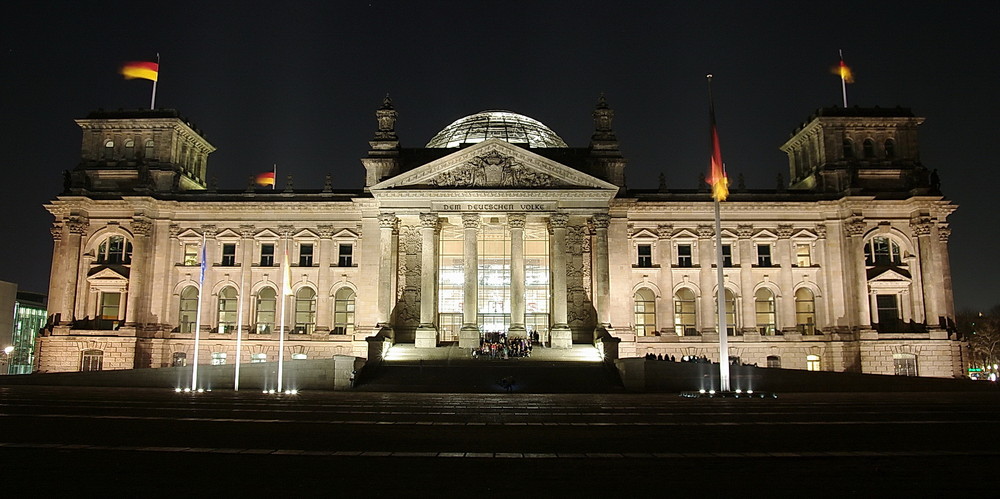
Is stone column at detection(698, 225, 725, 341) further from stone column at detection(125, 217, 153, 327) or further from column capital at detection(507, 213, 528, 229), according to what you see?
stone column at detection(125, 217, 153, 327)

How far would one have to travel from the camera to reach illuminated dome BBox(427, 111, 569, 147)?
7119 centimetres

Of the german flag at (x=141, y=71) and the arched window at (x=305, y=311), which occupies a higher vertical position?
the german flag at (x=141, y=71)

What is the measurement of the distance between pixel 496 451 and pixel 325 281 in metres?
52.5

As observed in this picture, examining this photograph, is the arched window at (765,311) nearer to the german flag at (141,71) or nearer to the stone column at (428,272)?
the stone column at (428,272)

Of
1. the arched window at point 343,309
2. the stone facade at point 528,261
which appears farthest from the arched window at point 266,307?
the arched window at point 343,309

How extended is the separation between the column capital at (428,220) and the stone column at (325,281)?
37.7 feet

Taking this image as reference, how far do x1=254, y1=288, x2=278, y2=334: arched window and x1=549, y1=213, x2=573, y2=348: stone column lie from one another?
25066mm

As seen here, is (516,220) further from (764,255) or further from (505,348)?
(764,255)

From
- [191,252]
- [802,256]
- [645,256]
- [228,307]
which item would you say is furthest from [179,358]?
[802,256]

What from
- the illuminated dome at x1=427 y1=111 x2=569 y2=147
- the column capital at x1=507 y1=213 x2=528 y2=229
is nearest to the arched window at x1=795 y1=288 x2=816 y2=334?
the column capital at x1=507 y1=213 x2=528 y2=229

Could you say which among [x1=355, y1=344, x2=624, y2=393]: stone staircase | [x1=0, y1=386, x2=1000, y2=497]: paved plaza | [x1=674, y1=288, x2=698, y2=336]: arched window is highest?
[x1=674, y1=288, x2=698, y2=336]: arched window

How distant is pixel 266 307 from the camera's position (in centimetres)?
6538

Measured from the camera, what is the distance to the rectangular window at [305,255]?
65.4 metres

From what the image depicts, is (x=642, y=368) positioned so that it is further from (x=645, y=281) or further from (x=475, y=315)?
(x=645, y=281)
